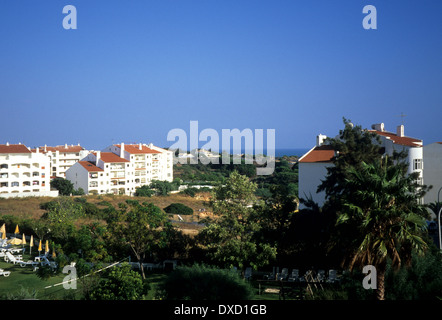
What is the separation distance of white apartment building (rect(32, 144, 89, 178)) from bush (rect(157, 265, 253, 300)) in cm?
7169

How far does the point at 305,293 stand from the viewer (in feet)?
57.4

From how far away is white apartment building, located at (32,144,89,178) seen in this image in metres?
83.3

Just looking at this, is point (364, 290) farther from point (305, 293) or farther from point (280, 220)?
point (280, 220)

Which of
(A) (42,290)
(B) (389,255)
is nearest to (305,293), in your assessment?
(B) (389,255)

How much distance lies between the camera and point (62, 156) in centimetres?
8562

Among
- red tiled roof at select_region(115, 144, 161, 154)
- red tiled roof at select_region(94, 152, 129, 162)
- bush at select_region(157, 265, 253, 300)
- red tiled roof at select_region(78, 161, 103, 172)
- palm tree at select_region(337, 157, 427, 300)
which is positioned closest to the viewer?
palm tree at select_region(337, 157, 427, 300)

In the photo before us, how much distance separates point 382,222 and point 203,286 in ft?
21.4

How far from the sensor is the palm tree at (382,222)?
40.1 ft

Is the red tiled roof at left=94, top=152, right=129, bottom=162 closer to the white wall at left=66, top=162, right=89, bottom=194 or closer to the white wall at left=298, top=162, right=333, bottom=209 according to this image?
the white wall at left=66, top=162, right=89, bottom=194

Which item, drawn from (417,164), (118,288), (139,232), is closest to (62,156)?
(139,232)

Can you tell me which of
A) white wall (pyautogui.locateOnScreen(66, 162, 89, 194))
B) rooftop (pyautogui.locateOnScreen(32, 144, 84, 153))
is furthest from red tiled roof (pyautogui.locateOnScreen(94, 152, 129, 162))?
rooftop (pyautogui.locateOnScreen(32, 144, 84, 153))

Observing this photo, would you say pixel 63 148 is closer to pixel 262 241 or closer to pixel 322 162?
pixel 322 162
